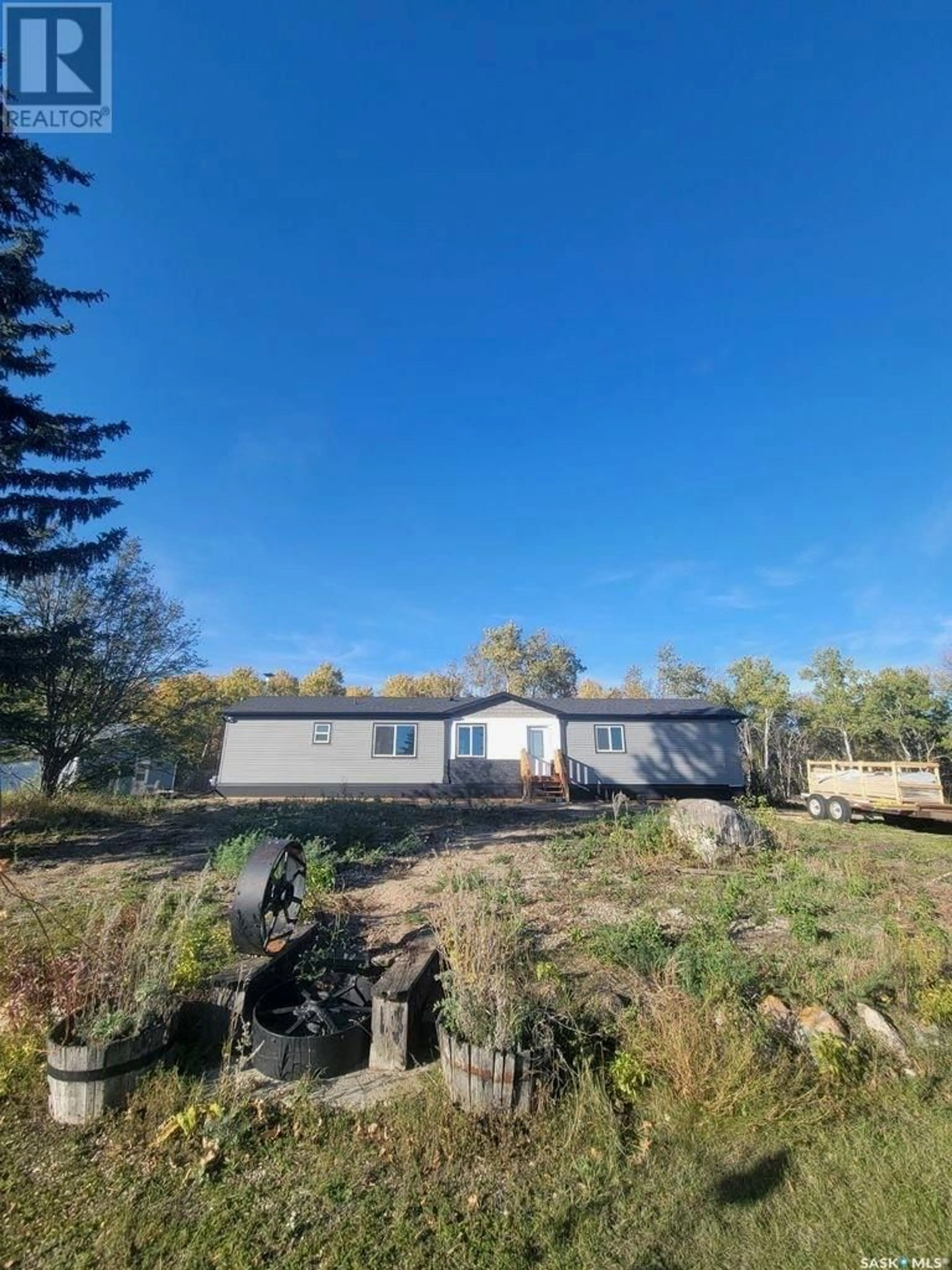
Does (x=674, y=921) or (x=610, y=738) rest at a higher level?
(x=610, y=738)

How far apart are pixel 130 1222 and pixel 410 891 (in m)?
4.14

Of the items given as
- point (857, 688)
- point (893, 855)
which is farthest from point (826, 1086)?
point (857, 688)

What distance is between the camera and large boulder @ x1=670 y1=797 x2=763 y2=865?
7.56 m

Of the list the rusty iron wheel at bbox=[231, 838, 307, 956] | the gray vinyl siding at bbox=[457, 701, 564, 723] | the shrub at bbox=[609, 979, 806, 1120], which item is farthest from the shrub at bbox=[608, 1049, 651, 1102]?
the gray vinyl siding at bbox=[457, 701, 564, 723]

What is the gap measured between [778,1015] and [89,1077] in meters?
4.07

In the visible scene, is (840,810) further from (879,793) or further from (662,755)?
(662,755)

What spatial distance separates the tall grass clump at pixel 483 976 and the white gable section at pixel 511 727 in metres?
16.7

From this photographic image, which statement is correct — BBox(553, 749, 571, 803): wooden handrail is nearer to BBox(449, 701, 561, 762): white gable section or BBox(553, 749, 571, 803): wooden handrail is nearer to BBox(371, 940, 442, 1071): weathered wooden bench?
BBox(449, 701, 561, 762): white gable section

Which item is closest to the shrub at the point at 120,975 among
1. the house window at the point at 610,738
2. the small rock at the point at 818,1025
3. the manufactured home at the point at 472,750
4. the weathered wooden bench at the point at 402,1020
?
the weathered wooden bench at the point at 402,1020

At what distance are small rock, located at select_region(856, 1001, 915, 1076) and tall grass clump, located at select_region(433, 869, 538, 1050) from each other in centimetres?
219

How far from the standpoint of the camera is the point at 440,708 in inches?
830

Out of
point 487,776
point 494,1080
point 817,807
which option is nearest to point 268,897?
point 494,1080

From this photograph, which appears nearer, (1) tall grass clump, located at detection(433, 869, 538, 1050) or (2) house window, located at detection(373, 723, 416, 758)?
(1) tall grass clump, located at detection(433, 869, 538, 1050)

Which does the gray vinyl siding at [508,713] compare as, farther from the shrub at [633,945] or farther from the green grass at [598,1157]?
the green grass at [598,1157]
